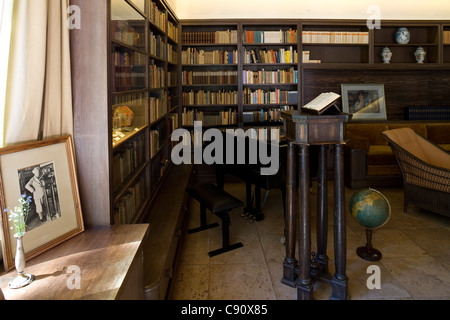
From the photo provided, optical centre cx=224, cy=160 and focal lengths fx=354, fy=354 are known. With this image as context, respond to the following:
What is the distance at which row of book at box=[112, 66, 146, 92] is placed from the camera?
2.32m

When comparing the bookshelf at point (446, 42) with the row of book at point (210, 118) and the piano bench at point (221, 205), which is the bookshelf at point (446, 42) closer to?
the row of book at point (210, 118)

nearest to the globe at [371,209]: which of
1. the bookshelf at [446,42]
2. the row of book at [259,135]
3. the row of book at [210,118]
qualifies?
the row of book at [259,135]

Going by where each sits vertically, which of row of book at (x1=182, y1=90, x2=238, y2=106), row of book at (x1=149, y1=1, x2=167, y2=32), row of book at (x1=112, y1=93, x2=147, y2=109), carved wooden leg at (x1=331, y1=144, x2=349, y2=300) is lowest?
carved wooden leg at (x1=331, y1=144, x2=349, y2=300)

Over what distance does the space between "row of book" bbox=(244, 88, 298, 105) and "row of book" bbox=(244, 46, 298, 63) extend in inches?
18.7

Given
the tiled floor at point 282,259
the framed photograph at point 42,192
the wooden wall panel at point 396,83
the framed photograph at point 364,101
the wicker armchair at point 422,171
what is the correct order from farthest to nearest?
the wooden wall panel at point 396,83, the framed photograph at point 364,101, the wicker armchair at point 422,171, the tiled floor at point 282,259, the framed photograph at point 42,192

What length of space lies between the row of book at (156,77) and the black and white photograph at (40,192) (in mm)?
1910

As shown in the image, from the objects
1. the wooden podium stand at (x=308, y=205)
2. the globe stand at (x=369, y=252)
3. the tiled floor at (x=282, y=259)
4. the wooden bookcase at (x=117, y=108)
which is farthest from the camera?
the globe stand at (x=369, y=252)

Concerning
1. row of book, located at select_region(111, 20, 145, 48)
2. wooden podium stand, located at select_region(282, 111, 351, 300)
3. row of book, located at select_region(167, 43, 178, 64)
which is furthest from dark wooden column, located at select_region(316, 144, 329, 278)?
row of book, located at select_region(167, 43, 178, 64)

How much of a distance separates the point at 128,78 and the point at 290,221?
158 centimetres

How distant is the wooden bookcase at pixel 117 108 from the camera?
1939 mm

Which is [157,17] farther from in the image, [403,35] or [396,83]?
[396,83]

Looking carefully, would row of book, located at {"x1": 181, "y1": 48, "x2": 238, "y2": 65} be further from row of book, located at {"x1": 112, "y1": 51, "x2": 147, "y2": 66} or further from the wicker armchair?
the wicker armchair

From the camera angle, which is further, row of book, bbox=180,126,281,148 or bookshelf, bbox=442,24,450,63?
bookshelf, bbox=442,24,450,63
